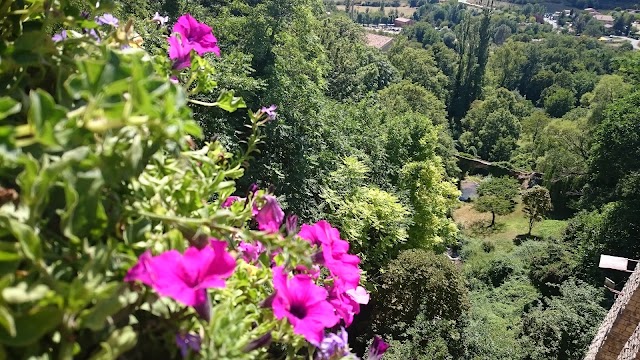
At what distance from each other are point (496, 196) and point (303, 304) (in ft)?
90.2

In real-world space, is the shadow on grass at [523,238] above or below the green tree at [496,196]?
above

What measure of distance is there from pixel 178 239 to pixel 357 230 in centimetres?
870

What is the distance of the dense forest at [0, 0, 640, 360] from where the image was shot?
61 cm

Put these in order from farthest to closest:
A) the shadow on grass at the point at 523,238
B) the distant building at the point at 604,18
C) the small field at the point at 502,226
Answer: the distant building at the point at 604,18, the small field at the point at 502,226, the shadow on grass at the point at 523,238

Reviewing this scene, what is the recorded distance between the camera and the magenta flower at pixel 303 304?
2.75 ft

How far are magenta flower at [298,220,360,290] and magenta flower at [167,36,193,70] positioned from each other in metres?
0.52

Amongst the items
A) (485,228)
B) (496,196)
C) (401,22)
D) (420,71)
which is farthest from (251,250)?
(401,22)

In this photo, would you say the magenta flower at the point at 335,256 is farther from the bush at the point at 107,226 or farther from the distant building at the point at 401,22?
the distant building at the point at 401,22

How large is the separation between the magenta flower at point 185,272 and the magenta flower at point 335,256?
334mm

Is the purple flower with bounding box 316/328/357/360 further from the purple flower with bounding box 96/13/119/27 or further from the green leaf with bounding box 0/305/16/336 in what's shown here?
the purple flower with bounding box 96/13/119/27

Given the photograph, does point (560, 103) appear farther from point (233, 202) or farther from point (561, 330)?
point (233, 202)

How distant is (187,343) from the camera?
2.33ft

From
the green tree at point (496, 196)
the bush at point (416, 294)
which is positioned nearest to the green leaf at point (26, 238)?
A: the bush at point (416, 294)

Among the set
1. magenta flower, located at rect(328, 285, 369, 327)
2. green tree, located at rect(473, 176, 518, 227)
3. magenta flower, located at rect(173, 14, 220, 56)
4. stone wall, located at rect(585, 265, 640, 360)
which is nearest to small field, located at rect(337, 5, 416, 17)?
green tree, located at rect(473, 176, 518, 227)
